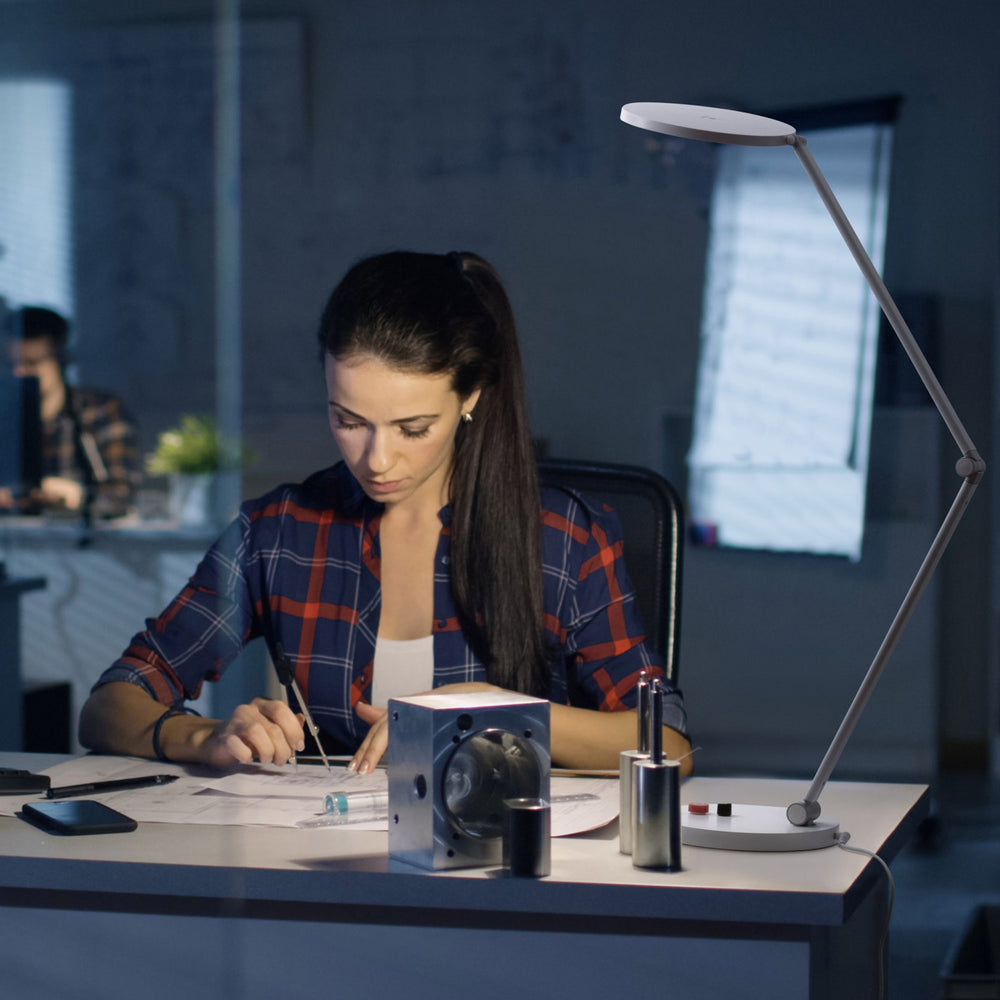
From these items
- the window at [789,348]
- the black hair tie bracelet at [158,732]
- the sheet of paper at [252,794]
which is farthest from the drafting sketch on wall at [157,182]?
the sheet of paper at [252,794]

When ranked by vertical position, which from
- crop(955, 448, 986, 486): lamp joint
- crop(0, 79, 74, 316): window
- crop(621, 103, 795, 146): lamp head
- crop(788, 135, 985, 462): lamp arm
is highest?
crop(0, 79, 74, 316): window

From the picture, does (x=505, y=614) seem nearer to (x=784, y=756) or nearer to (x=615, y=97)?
(x=784, y=756)

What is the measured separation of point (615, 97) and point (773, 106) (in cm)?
48

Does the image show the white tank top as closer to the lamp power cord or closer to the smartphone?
the smartphone

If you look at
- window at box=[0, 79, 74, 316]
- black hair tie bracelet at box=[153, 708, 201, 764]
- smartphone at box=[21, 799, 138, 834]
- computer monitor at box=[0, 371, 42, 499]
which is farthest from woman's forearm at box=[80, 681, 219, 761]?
window at box=[0, 79, 74, 316]

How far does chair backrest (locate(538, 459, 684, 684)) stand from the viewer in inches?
63.4

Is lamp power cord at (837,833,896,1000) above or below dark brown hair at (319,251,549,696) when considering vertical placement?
below

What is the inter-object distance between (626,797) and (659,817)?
0.11 ft

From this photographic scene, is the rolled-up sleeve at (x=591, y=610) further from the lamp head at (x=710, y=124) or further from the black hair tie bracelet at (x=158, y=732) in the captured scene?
the lamp head at (x=710, y=124)

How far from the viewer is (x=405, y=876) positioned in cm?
93

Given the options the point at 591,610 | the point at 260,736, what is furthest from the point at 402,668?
the point at 260,736

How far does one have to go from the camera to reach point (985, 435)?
3.77 metres

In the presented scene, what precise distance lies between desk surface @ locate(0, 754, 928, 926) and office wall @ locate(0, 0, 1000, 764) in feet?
8.86

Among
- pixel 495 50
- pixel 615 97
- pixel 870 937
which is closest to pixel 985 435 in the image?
pixel 615 97
